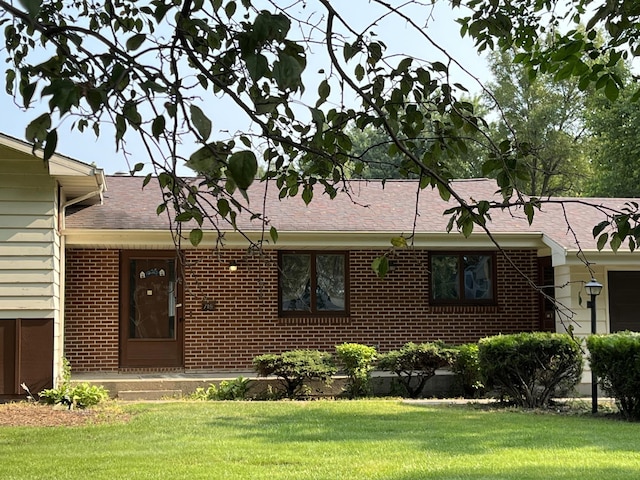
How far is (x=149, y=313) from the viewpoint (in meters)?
14.9

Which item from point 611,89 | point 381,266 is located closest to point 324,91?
point 381,266

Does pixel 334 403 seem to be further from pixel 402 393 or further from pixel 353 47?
pixel 353 47

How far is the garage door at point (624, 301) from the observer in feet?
50.7

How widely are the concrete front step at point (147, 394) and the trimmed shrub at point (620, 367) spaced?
6.47 m

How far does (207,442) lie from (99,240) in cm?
603

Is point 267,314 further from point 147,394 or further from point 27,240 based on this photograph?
point 27,240

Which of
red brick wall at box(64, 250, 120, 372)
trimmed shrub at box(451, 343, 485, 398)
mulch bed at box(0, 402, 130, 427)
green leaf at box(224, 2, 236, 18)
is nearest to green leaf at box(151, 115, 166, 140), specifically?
green leaf at box(224, 2, 236, 18)

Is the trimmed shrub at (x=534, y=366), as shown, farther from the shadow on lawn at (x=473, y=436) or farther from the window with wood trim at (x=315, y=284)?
the window with wood trim at (x=315, y=284)

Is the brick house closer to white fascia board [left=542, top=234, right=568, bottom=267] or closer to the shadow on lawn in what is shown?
white fascia board [left=542, top=234, right=568, bottom=267]

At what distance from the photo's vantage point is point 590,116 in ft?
114

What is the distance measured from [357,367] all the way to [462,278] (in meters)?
3.34

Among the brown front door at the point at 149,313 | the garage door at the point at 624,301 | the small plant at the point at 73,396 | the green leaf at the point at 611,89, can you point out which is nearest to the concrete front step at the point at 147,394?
the small plant at the point at 73,396

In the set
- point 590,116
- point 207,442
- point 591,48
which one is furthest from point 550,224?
point 590,116

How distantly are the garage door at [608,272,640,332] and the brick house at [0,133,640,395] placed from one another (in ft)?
0.08
